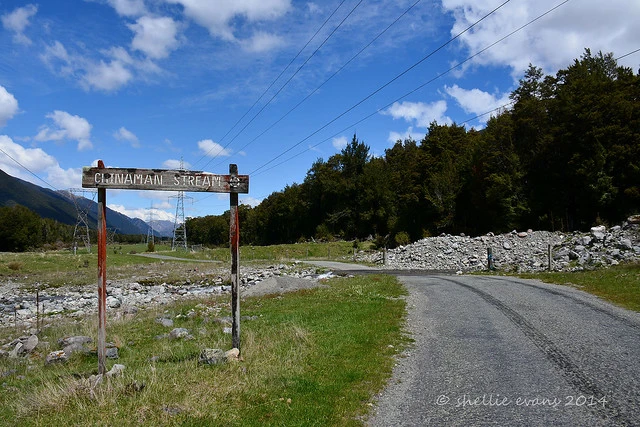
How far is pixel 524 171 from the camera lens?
1839 inches

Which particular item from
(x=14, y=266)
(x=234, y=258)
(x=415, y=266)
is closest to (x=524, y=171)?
(x=415, y=266)

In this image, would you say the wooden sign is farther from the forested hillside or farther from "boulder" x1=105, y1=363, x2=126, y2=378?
the forested hillside

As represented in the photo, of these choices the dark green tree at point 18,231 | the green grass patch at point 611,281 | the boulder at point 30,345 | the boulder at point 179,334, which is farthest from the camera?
the dark green tree at point 18,231

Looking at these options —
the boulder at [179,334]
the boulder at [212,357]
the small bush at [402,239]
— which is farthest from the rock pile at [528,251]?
the boulder at [212,357]

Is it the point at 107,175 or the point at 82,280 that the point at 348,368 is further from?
the point at 82,280

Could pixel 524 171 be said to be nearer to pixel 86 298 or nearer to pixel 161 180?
pixel 86 298

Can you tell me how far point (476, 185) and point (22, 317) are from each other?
4808 centimetres

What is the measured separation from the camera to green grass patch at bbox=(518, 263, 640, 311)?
46.6ft
